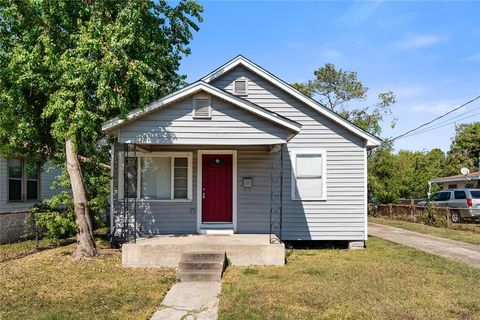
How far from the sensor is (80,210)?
10664 millimetres

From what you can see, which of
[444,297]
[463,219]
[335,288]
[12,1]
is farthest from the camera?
[463,219]

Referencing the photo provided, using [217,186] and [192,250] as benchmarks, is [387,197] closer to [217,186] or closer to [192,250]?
[217,186]

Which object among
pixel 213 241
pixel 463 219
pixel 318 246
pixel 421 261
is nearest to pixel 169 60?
pixel 213 241

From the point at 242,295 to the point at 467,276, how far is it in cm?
486

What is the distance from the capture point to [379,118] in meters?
34.8

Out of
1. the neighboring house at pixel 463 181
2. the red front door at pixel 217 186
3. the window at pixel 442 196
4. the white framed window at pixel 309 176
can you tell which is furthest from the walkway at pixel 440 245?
the neighboring house at pixel 463 181

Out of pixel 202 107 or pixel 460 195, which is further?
pixel 460 195

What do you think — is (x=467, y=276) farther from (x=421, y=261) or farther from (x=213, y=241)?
(x=213, y=241)

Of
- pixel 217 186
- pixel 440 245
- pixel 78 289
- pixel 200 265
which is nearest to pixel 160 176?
pixel 217 186

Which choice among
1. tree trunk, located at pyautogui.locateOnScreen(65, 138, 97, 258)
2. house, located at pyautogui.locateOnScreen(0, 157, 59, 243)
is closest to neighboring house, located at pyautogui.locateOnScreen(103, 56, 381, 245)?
tree trunk, located at pyautogui.locateOnScreen(65, 138, 97, 258)

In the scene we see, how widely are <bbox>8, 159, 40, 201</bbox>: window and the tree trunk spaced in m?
3.86

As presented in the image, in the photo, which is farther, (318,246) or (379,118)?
(379,118)

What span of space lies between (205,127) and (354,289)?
16.0 feet

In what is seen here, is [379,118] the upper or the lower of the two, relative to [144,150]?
upper
